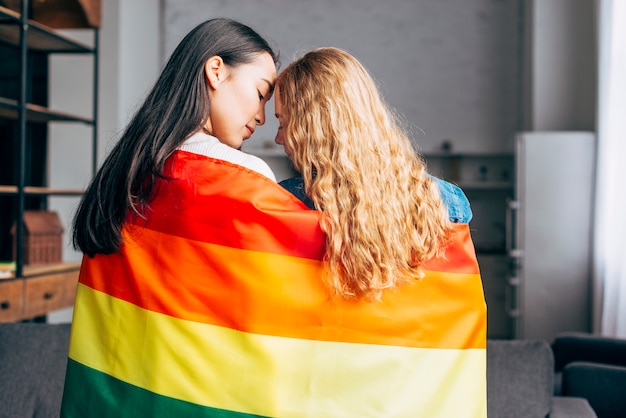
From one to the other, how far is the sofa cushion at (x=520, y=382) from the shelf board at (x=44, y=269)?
2502mm

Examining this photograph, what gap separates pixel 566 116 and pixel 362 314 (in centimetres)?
492

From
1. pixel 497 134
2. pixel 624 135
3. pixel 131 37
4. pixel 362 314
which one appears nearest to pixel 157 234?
pixel 362 314

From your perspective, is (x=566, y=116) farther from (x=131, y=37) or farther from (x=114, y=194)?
(x=114, y=194)

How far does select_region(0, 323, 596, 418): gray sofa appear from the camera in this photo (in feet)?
6.83

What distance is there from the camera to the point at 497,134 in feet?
23.7

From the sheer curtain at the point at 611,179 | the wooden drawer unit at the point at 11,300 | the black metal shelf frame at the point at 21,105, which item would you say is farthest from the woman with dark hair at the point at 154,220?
the sheer curtain at the point at 611,179

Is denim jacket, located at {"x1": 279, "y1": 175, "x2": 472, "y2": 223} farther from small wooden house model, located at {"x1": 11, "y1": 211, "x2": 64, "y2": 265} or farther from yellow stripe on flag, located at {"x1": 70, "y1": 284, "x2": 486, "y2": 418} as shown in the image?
small wooden house model, located at {"x1": 11, "y1": 211, "x2": 64, "y2": 265}

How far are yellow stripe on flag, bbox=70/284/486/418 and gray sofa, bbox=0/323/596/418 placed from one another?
0.81 m

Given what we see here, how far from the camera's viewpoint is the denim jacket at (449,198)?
1.39 metres

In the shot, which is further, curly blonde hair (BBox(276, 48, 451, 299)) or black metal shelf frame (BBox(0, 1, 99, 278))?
black metal shelf frame (BBox(0, 1, 99, 278))

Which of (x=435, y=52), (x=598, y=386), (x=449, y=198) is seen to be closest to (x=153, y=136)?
(x=449, y=198)

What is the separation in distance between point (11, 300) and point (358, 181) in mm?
2792

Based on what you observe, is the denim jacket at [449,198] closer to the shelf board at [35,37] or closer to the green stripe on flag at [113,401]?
the green stripe on flag at [113,401]

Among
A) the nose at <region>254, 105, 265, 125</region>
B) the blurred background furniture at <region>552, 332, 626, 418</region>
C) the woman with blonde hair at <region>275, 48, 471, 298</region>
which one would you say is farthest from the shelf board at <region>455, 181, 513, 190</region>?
the woman with blonde hair at <region>275, 48, 471, 298</region>
